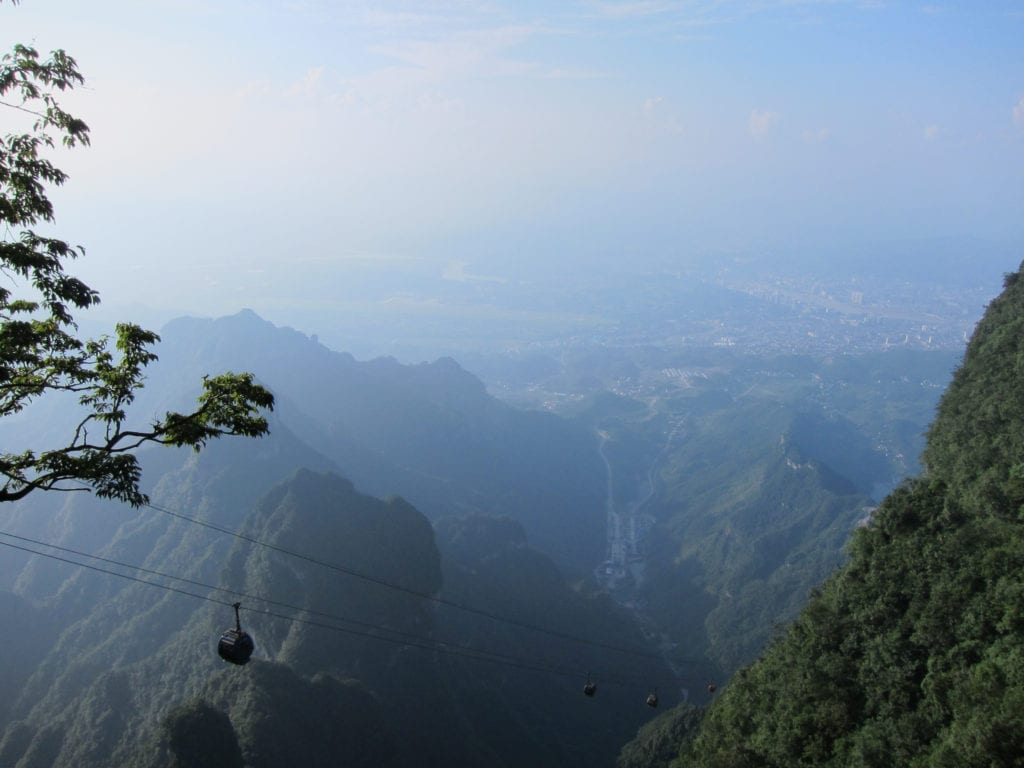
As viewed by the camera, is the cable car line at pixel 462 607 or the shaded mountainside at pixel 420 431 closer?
the cable car line at pixel 462 607

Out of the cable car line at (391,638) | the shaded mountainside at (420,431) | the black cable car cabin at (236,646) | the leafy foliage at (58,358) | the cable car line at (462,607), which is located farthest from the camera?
the shaded mountainside at (420,431)

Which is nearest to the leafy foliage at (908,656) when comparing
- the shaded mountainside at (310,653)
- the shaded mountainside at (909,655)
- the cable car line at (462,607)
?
the shaded mountainside at (909,655)

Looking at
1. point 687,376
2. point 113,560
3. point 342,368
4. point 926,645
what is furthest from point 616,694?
point 687,376

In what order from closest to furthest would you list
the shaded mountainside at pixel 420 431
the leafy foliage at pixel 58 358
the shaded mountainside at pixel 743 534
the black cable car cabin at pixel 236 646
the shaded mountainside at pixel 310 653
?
the leafy foliage at pixel 58 358 < the black cable car cabin at pixel 236 646 < the shaded mountainside at pixel 310 653 < the shaded mountainside at pixel 743 534 < the shaded mountainside at pixel 420 431

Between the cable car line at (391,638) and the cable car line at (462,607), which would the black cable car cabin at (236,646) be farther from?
the cable car line at (462,607)

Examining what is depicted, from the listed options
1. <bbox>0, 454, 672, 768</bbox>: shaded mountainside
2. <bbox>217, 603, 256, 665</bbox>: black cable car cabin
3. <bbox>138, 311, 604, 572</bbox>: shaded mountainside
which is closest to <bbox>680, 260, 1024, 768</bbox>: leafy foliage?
<bbox>217, 603, 256, 665</bbox>: black cable car cabin

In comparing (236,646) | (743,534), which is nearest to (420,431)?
(743,534)

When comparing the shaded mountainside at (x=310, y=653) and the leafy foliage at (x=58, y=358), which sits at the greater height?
the leafy foliage at (x=58, y=358)

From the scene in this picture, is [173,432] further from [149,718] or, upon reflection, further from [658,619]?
[658,619]
